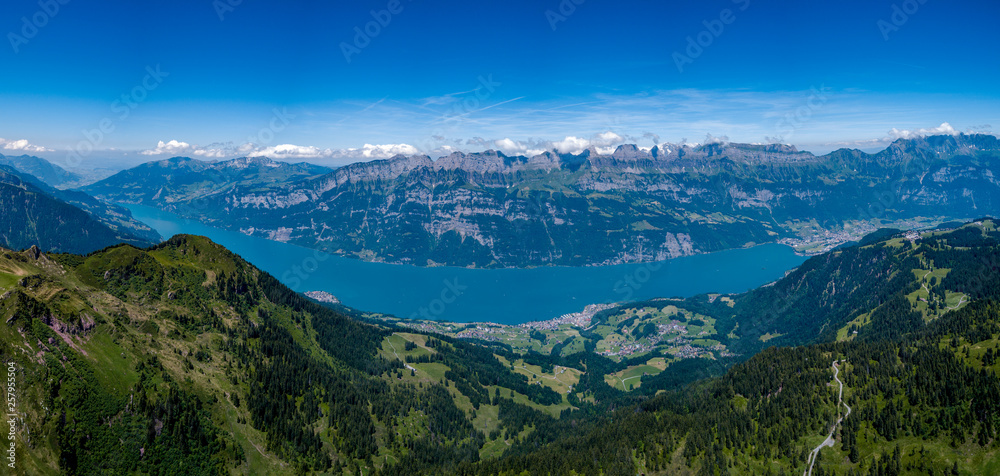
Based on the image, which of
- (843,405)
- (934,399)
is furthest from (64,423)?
(934,399)

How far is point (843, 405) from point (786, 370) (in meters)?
15.5

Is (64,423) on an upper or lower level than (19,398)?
lower

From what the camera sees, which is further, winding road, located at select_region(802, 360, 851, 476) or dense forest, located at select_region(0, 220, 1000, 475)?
winding road, located at select_region(802, 360, 851, 476)

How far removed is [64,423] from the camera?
6988cm

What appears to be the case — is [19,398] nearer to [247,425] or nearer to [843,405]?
[247,425]

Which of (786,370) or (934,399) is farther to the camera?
(786,370)

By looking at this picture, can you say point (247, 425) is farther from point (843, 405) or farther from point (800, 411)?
point (843, 405)

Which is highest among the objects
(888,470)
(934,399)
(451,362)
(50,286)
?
(50,286)

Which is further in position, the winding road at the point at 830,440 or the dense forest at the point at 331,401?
the winding road at the point at 830,440

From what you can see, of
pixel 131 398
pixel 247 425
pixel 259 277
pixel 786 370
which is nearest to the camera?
pixel 131 398

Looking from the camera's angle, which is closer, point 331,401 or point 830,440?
point 830,440

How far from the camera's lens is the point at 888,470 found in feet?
263

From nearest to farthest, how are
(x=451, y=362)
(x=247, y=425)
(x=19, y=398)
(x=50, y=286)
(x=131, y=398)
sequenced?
(x=19, y=398)
(x=131, y=398)
(x=50, y=286)
(x=247, y=425)
(x=451, y=362)

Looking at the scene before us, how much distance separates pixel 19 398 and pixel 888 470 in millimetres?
125049
